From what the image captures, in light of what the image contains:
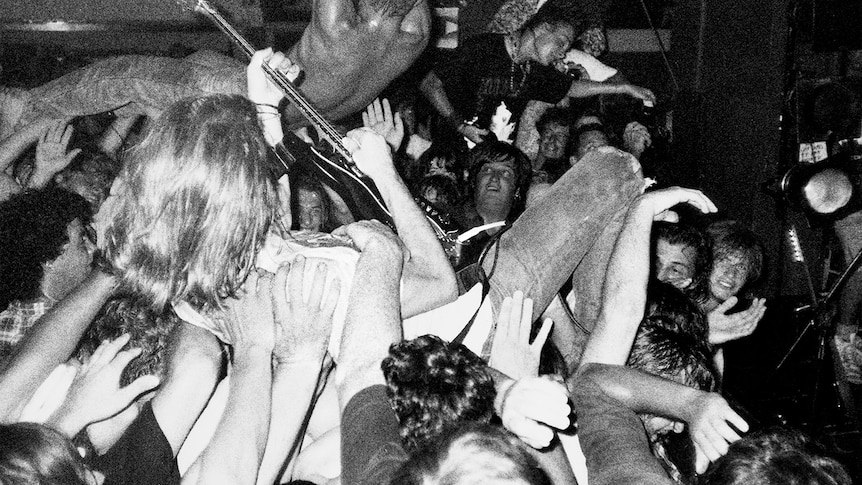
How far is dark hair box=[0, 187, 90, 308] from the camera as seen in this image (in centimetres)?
205

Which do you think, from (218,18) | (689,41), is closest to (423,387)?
(218,18)

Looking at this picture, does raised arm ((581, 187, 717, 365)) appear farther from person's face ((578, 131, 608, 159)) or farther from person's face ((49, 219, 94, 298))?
person's face ((578, 131, 608, 159))

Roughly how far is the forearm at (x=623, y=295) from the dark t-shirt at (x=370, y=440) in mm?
763

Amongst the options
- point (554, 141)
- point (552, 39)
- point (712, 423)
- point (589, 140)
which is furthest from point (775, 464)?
point (552, 39)

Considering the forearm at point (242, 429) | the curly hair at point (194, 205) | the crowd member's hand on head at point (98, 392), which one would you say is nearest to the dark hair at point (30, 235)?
the curly hair at point (194, 205)

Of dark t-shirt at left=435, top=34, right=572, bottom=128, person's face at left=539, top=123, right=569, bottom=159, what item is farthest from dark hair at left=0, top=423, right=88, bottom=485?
person's face at left=539, top=123, right=569, bottom=159

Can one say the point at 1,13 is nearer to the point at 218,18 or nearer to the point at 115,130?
the point at 115,130

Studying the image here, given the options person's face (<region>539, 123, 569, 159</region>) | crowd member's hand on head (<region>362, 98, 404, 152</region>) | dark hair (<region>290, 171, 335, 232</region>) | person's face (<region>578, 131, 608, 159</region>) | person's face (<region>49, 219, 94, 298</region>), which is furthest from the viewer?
person's face (<region>539, 123, 569, 159</region>)

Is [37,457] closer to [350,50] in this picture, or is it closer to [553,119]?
[350,50]

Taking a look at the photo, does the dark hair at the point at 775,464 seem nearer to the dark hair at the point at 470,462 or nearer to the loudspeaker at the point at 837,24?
the dark hair at the point at 470,462

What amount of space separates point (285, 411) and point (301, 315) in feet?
0.60

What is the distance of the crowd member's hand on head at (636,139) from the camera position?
162 inches

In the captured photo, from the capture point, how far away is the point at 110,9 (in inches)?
134

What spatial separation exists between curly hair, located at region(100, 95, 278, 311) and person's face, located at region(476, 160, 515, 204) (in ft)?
5.41
